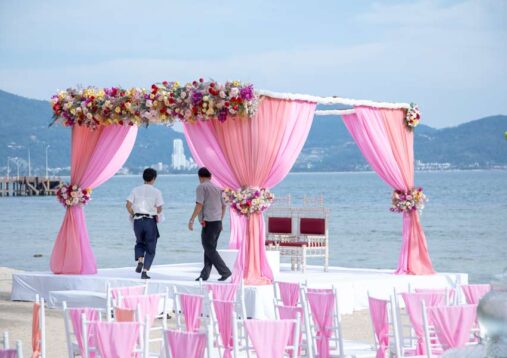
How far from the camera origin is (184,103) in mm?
11594

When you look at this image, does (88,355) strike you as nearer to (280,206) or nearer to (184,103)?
(184,103)

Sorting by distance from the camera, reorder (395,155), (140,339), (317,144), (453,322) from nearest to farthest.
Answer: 1. (453,322)
2. (140,339)
3. (395,155)
4. (317,144)

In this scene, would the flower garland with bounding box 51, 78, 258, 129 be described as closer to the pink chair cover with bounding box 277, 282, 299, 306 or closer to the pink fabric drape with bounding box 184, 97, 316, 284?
the pink fabric drape with bounding box 184, 97, 316, 284

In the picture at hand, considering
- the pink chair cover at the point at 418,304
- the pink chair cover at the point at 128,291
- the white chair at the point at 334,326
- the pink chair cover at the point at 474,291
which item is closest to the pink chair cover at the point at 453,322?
the pink chair cover at the point at 418,304

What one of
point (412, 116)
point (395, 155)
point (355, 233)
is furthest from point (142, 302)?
point (355, 233)

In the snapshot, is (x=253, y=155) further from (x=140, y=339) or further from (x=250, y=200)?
(x=140, y=339)

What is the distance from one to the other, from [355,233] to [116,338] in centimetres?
3805

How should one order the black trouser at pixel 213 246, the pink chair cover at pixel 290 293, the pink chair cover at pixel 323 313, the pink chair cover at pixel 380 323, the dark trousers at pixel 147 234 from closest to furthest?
the pink chair cover at pixel 380 323
the pink chair cover at pixel 323 313
the pink chair cover at pixel 290 293
the black trouser at pixel 213 246
the dark trousers at pixel 147 234

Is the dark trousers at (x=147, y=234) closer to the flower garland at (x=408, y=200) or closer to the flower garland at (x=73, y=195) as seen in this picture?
the flower garland at (x=73, y=195)

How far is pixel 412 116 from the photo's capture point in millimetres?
13070

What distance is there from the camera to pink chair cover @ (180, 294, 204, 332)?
22.7 ft

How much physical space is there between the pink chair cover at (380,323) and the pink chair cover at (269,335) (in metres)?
1.37

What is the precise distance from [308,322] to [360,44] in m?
64.8

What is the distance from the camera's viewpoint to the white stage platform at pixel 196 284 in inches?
454
